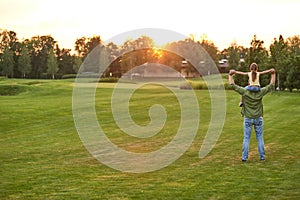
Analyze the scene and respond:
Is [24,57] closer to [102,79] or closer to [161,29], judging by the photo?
[102,79]

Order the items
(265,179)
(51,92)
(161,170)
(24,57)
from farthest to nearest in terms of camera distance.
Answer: (24,57)
(51,92)
(161,170)
(265,179)

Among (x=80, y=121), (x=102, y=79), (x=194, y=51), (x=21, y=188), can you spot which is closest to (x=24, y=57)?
(x=102, y=79)

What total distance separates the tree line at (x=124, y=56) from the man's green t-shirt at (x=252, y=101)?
2113 centimetres

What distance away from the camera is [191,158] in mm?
11930

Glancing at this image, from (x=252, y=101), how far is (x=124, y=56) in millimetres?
36010

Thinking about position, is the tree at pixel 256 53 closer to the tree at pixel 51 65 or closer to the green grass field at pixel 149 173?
the green grass field at pixel 149 173

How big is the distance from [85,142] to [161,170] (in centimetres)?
529

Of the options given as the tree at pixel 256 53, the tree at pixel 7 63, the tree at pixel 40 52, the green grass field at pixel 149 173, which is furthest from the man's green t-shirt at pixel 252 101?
the tree at pixel 40 52

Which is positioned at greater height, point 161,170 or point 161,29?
point 161,29

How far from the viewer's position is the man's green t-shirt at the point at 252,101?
11430 mm

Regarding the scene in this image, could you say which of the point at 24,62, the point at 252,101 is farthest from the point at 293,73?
Result: the point at 24,62

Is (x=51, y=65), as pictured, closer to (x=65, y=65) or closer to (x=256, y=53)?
(x=65, y=65)

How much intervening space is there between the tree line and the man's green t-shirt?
69.3ft

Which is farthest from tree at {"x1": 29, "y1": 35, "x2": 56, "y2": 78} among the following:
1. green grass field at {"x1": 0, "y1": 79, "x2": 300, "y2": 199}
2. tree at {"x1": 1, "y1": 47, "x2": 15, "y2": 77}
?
green grass field at {"x1": 0, "y1": 79, "x2": 300, "y2": 199}
